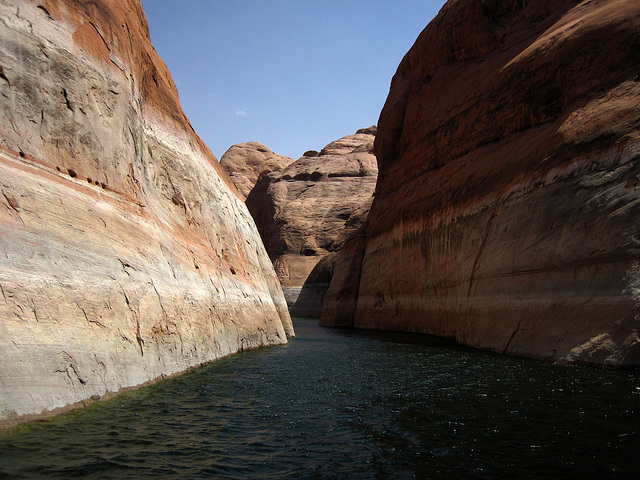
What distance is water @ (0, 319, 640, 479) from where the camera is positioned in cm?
426

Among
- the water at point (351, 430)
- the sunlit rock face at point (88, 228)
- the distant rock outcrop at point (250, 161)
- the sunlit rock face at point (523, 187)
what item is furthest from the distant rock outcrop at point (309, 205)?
the water at point (351, 430)

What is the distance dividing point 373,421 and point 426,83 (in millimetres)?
24026

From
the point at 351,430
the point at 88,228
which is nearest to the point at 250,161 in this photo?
the point at 88,228

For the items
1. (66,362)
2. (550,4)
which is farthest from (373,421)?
(550,4)

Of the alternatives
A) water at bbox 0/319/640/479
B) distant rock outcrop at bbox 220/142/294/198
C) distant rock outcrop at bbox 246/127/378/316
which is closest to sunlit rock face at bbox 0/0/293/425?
water at bbox 0/319/640/479

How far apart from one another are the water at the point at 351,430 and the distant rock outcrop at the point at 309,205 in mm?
35542

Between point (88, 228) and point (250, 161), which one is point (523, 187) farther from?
point (250, 161)

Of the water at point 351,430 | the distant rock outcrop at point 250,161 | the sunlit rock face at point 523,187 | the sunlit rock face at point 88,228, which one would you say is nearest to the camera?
the water at point 351,430

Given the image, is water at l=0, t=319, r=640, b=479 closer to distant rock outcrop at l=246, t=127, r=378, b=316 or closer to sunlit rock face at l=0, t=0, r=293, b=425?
sunlit rock face at l=0, t=0, r=293, b=425

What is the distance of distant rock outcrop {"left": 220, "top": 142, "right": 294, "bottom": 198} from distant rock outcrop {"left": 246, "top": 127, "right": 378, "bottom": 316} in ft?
67.5

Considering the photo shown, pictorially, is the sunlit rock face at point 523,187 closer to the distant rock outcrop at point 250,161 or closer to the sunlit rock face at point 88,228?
the sunlit rock face at point 88,228

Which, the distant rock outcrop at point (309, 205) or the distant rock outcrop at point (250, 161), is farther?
the distant rock outcrop at point (250, 161)

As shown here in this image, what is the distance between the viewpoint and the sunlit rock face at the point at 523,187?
33.4ft

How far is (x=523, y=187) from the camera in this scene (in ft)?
44.4
